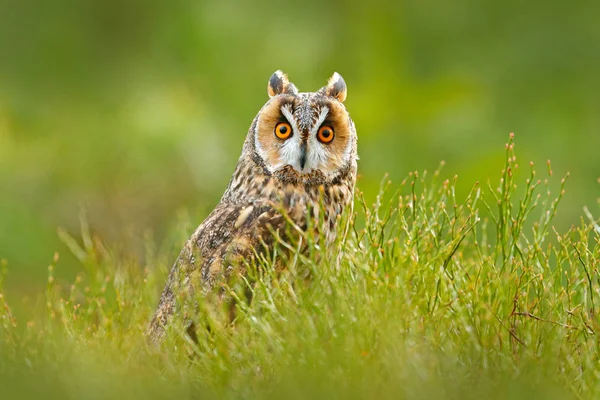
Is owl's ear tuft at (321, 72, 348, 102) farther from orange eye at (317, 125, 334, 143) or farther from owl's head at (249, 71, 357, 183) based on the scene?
orange eye at (317, 125, 334, 143)

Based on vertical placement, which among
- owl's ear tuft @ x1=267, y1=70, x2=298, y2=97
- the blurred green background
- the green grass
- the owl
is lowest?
the green grass

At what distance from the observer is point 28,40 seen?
1026 cm

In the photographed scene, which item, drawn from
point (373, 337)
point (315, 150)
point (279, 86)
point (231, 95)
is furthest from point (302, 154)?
point (231, 95)

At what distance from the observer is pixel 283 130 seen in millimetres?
3020

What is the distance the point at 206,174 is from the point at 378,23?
1443 millimetres

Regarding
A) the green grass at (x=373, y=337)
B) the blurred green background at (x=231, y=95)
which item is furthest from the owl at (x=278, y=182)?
the blurred green background at (x=231, y=95)

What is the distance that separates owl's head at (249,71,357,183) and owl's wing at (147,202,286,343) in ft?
0.45

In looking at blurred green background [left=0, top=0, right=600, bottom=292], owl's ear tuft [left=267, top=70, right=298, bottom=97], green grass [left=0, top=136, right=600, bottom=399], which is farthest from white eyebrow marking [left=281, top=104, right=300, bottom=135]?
blurred green background [left=0, top=0, right=600, bottom=292]

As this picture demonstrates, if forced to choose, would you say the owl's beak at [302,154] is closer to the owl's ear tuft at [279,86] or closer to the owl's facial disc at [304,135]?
the owl's facial disc at [304,135]

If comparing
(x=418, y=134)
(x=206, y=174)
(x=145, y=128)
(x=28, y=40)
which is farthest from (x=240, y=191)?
(x=28, y=40)

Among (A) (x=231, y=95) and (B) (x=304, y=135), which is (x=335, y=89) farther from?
(A) (x=231, y=95)

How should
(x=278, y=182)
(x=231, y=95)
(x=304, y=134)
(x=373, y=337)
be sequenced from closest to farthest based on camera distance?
(x=373, y=337) → (x=304, y=134) → (x=278, y=182) → (x=231, y=95)

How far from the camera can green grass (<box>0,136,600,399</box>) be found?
7.09 feet

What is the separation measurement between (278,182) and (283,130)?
16 cm
